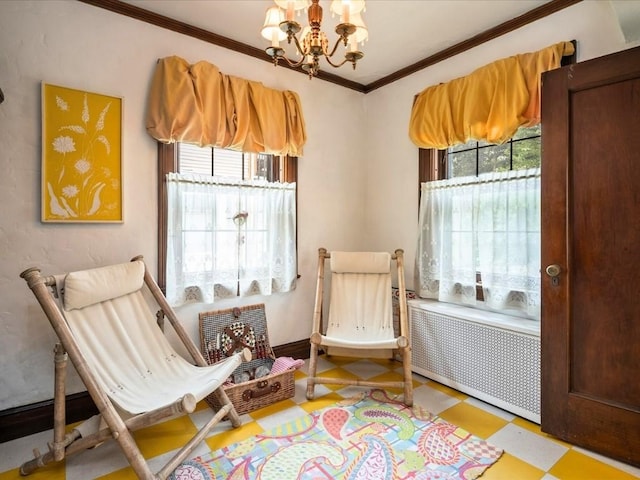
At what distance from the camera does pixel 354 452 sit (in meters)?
1.75

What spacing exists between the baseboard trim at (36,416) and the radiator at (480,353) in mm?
2200

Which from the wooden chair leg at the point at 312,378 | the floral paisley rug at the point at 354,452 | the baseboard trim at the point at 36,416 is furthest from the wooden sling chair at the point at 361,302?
the baseboard trim at the point at 36,416

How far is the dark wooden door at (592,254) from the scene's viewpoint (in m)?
1.63

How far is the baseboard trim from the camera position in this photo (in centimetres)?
185

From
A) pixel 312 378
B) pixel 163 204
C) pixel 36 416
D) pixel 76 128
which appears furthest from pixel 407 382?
pixel 76 128

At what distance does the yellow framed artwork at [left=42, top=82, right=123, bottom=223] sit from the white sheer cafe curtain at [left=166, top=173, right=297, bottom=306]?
341 millimetres

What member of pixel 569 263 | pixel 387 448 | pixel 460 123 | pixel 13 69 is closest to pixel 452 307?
pixel 569 263

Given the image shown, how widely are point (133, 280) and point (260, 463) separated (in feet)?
3.79

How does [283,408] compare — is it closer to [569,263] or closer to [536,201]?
[569,263]

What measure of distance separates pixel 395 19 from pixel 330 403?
2505 mm

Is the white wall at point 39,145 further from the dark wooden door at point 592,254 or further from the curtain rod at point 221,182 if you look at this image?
the dark wooden door at point 592,254

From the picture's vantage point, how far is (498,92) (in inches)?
89.1

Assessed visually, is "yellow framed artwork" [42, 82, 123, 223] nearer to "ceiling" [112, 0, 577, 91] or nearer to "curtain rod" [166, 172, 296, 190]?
"curtain rod" [166, 172, 296, 190]

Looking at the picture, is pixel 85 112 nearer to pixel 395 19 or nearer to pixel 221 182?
pixel 221 182
